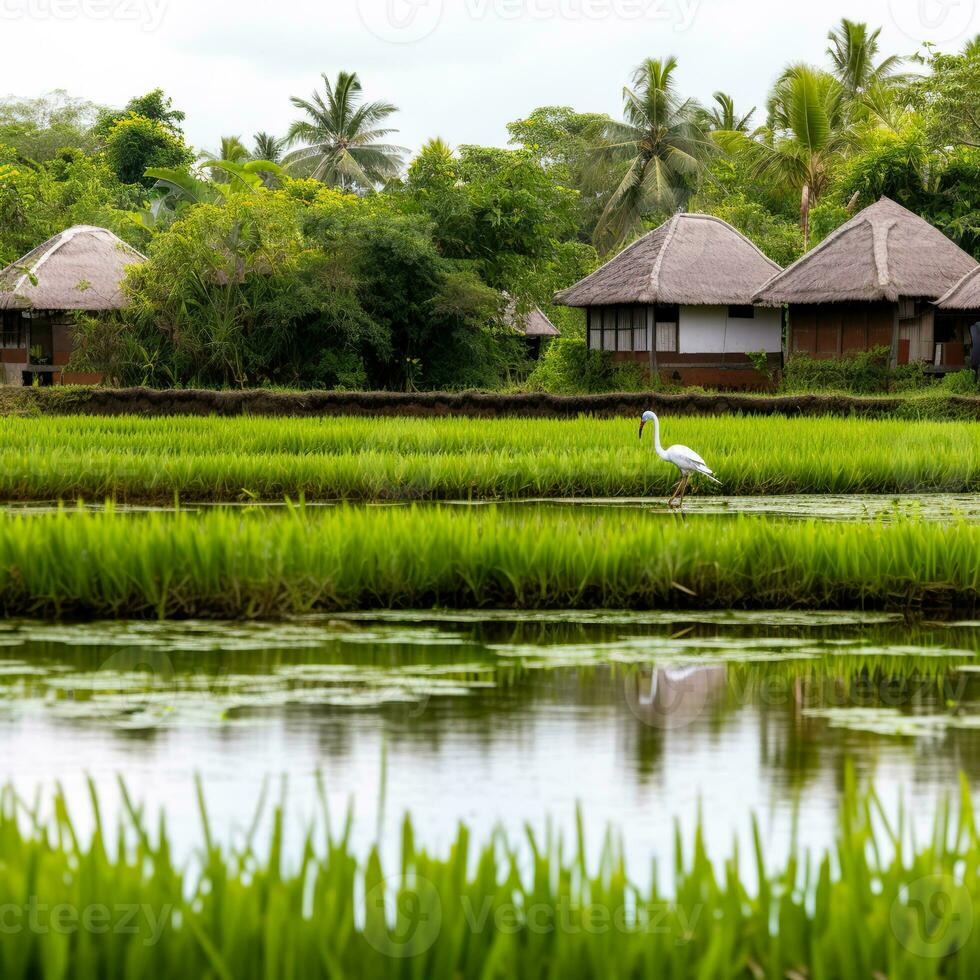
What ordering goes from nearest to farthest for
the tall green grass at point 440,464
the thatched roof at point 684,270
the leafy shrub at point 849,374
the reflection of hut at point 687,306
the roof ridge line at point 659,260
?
the tall green grass at point 440,464 → the leafy shrub at point 849,374 → the roof ridge line at point 659,260 → the thatched roof at point 684,270 → the reflection of hut at point 687,306

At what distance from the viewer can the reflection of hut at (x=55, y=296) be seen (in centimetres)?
2783

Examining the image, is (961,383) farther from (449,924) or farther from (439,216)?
(449,924)

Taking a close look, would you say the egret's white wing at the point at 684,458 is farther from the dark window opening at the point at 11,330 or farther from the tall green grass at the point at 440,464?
the dark window opening at the point at 11,330

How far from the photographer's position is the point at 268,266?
22766 millimetres

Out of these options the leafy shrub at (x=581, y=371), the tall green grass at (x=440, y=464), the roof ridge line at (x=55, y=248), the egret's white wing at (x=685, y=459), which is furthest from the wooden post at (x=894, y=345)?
the roof ridge line at (x=55, y=248)

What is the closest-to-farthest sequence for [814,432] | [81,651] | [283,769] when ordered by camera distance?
[283,769]
[81,651]
[814,432]

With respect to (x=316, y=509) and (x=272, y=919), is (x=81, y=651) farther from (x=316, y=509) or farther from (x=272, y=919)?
(x=316, y=509)

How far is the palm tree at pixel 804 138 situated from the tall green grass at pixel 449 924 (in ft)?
99.5

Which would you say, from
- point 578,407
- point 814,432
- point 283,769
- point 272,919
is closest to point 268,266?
point 578,407

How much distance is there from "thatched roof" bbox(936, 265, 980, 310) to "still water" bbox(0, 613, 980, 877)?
19.2 meters

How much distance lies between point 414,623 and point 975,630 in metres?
2.07

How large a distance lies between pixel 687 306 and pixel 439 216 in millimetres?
5397

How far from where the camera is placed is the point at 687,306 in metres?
27.4

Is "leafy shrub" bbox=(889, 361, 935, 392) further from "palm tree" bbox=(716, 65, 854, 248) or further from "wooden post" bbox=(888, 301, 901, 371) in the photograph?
"palm tree" bbox=(716, 65, 854, 248)
